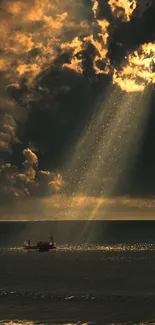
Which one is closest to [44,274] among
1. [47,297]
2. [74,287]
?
[74,287]

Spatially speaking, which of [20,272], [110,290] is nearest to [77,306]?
[110,290]

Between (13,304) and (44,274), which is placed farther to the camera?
(44,274)

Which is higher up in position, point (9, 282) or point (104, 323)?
point (9, 282)

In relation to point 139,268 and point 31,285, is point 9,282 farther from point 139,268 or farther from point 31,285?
point 139,268

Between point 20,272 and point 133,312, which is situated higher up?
point 20,272

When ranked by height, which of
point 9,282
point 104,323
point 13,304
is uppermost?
point 9,282

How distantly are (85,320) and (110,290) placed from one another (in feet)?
64.9

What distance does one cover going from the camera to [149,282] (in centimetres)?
7706

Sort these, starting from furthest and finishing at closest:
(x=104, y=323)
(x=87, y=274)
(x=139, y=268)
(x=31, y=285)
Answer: (x=139, y=268) → (x=87, y=274) → (x=31, y=285) → (x=104, y=323)

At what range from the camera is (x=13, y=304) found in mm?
60031

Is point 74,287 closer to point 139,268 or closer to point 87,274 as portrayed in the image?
point 87,274

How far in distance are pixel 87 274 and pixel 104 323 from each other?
1606 inches

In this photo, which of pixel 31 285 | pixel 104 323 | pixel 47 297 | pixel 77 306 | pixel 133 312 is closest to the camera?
pixel 104 323

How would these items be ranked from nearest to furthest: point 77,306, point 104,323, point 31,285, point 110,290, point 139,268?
1. point 104,323
2. point 77,306
3. point 110,290
4. point 31,285
5. point 139,268
